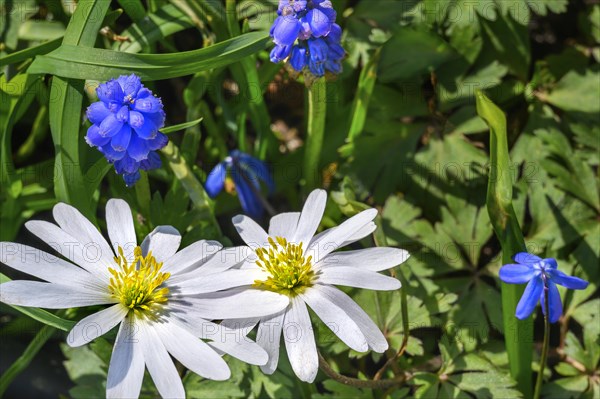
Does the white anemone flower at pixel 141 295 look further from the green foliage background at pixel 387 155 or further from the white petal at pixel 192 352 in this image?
the green foliage background at pixel 387 155

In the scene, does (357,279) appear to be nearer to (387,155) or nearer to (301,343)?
(301,343)

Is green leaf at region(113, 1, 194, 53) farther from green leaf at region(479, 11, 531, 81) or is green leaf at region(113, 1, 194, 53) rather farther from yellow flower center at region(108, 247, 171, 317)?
green leaf at region(479, 11, 531, 81)

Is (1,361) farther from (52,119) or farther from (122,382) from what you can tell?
(122,382)

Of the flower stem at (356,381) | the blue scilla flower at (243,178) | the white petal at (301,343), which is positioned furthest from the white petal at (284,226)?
the blue scilla flower at (243,178)


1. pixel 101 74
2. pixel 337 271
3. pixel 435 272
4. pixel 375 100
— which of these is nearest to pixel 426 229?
pixel 435 272

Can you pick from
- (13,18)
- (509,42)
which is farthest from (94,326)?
(509,42)

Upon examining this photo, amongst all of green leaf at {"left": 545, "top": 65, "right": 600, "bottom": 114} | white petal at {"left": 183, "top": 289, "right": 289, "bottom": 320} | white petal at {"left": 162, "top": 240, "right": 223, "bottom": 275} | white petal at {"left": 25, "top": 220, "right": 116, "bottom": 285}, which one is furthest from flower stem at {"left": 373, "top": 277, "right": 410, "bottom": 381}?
green leaf at {"left": 545, "top": 65, "right": 600, "bottom": 114}
